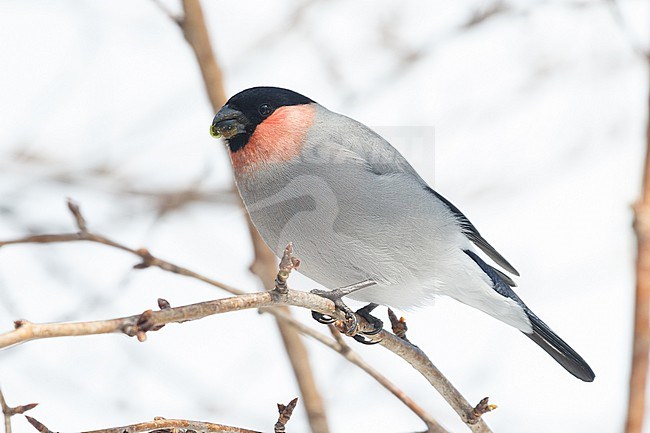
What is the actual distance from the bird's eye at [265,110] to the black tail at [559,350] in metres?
1.33

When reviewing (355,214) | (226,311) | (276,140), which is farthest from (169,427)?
(276,140)

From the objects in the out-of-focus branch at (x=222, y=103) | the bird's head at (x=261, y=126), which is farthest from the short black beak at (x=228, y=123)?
the out-of-focus branch at (x=222, y=103)

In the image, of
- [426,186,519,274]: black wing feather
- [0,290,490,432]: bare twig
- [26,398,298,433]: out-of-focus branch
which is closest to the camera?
[0,290,490,432]: bare twig


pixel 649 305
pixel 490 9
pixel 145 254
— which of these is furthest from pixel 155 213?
pixel 649 305

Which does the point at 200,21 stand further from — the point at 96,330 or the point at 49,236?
the point at 96,330

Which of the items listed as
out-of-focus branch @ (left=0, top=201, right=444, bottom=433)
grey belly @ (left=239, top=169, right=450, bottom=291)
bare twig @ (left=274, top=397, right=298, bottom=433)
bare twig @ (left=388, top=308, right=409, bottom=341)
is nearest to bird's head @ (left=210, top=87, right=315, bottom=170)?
grey belly @ (left=239, top=169, right=450, bottom=291)

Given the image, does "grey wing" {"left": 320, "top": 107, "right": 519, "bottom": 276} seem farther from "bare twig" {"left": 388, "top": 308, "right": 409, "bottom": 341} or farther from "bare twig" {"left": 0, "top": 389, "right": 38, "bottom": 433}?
"bare twig" {"left": 0, "top": 389, "right": 38, "bottom": 433}

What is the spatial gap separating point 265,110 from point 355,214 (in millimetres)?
609

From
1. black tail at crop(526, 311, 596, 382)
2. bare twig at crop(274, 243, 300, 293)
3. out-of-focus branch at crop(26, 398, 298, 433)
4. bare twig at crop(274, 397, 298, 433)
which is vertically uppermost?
black tail at crop(526, 311, 596, 382)

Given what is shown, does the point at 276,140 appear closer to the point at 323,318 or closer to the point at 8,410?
the point at 323,318

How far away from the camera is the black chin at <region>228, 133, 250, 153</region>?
3090 millimetres

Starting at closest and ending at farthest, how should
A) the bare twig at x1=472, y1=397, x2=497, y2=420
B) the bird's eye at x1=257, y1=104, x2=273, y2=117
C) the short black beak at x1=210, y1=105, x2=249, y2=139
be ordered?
the bare twig at x1=472, y1=397, x2=497, y2=420 < the short black beak at x1=210, y1=105, x2=249, y2=139 < the bird's eye at x1=257, y1=104, x2=273, y2=117

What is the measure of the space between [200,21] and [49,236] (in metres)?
1.12

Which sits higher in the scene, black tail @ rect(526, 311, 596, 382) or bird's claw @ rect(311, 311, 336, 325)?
black tail @ rect(526, 311, 596, 382)
